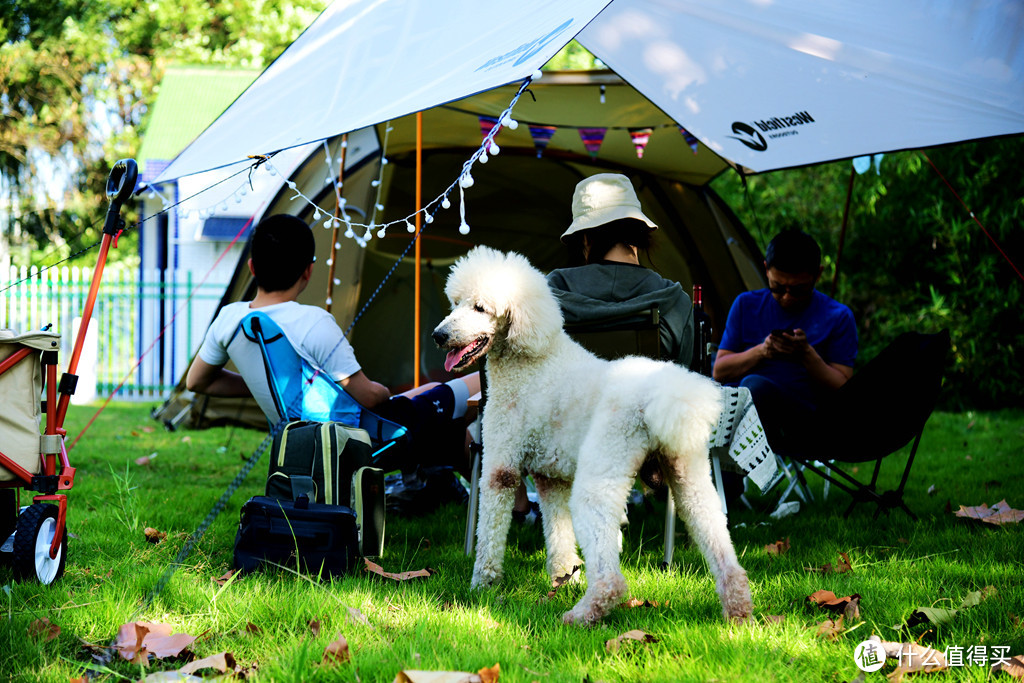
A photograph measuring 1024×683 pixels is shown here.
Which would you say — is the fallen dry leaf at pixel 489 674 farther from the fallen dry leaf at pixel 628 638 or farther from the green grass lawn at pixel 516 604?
the fallen dry leaf at pixel 628 638

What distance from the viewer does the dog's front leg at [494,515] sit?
7.69 feet

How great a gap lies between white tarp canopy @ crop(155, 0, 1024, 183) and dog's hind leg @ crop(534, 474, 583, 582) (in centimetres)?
121

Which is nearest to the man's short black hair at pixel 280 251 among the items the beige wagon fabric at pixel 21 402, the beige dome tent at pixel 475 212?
the beige wagon fabric at pixel 21 402

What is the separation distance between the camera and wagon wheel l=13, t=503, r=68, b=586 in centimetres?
230

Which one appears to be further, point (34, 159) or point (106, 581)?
point (34, 159)

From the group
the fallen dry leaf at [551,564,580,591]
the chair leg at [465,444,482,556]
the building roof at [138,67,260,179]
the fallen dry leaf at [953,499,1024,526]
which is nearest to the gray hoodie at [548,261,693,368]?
the chair leg at [465,444,482,556]

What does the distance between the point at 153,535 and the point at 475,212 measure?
11.8 feet

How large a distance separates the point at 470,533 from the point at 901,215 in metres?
7.32

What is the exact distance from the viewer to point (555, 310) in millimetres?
2303

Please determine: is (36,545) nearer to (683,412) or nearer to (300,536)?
(300,536)

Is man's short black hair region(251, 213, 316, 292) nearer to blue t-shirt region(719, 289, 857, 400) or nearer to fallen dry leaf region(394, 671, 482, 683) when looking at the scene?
fallen dry leaf region(394, 671, 482, 683)

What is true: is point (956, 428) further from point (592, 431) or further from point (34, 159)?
point (34, 159)

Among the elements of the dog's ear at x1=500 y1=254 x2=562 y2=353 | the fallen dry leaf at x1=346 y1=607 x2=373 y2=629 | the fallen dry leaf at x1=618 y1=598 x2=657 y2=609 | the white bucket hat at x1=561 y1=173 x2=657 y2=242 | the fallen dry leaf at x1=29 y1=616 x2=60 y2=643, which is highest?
the white bucket hat at x1=561 y1=173 x2=657 y2=242

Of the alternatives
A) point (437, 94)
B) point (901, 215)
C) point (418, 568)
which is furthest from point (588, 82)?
point (901, 215)
